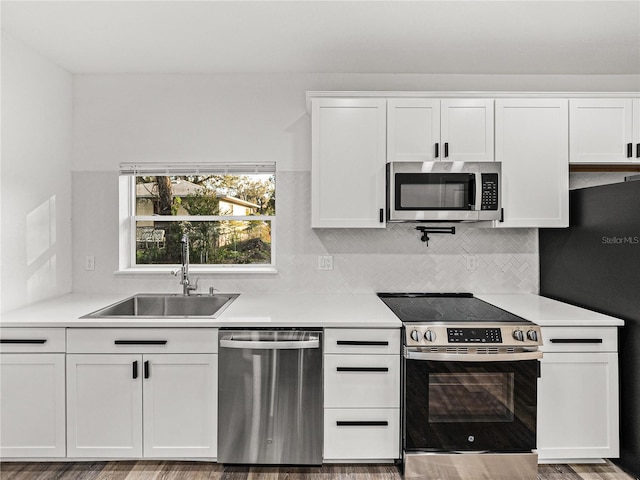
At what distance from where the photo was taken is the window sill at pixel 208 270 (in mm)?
3082

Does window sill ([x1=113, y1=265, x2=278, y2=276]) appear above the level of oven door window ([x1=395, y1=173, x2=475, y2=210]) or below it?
below

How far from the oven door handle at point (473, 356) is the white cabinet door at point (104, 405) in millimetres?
1471

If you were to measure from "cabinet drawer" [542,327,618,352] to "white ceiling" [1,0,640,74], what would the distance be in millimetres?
1646

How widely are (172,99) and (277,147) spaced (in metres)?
0.83

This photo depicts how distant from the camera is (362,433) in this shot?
227 cm

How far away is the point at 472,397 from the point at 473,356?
0.73 feet

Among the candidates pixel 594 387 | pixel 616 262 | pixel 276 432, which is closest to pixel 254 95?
pixel 276 432

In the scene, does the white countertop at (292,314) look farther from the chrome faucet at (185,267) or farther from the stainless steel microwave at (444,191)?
the stainless steel microwave at (444,191)

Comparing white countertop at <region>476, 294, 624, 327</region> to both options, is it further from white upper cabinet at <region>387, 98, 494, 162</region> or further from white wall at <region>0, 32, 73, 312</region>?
white wall at <region>0, 32, 73, 312</region>

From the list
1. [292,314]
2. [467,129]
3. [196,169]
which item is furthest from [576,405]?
[196,169]

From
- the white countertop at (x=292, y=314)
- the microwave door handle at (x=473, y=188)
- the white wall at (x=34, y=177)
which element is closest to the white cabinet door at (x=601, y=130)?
the microwave door handle at (x=473, y=188)

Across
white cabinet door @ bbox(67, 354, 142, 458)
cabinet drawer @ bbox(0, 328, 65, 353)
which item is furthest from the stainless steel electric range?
cabinet drawer @ bbox(0, 328, 65, 353)

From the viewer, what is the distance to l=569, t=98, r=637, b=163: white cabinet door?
2695 mm

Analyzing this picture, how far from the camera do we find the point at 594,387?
7.48 feet
